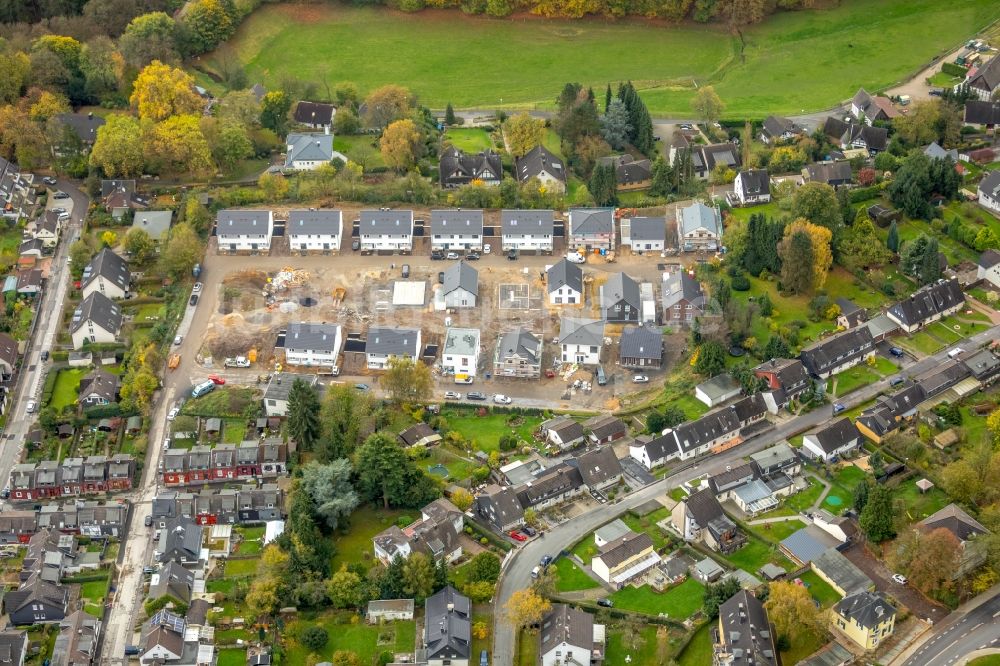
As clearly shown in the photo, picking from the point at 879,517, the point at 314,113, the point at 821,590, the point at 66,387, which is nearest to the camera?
the point at 821,590

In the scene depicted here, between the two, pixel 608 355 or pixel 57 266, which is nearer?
pixel 608 355

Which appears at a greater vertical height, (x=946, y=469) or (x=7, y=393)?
(x=946, y=469)

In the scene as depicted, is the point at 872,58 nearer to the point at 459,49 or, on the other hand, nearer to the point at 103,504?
the point at 459,49

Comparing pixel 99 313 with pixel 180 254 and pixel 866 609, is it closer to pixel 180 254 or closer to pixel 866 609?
pixel 180 254

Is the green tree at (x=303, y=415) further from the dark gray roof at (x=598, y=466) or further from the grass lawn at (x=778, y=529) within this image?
the grass lawn at (x=778, y=529)

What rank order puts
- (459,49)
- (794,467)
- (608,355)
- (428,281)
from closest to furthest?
(794,467), (608,355), (428,281), (459,49)

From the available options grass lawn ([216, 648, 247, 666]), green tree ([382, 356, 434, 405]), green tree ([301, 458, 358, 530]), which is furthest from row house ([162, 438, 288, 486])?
grass lawn ([216, 648, 247, 666])

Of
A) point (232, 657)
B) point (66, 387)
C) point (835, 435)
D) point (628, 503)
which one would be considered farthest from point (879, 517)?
point (66, 387)

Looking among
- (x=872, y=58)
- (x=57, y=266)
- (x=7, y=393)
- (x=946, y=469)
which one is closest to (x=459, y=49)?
(x=872, y=58)
